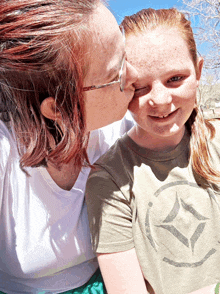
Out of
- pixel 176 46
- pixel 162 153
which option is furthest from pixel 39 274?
pixel 176 46

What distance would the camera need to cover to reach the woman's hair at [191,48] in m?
1.13

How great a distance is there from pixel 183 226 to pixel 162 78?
0.68 metres

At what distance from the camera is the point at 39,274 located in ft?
4.22

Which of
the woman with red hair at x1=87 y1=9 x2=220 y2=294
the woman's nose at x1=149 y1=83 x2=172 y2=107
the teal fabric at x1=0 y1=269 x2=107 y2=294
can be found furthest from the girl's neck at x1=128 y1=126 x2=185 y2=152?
the teal fabric at x1=0 y1=269 x2=107 y2=294

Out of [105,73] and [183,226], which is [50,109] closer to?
[105,73]

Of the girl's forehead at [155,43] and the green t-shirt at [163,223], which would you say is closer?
the girl's forehead at [155,43]

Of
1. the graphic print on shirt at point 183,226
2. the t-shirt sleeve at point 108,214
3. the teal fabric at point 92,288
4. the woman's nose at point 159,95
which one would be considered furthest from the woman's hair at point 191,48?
the teal fabric at point 92,288

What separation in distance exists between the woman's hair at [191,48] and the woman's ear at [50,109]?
0.45m

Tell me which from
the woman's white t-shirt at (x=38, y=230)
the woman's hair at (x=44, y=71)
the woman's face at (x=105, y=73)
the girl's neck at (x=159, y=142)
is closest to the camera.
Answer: the woman's hair at (x=44, y=71)

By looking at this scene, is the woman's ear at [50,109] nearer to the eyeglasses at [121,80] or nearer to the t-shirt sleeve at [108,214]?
the eyeglasses at [121,80]

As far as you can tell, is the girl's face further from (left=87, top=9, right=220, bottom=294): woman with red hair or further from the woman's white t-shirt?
the woman's white t-shirt

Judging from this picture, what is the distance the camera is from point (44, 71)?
96 cm

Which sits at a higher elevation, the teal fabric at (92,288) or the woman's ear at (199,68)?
the woman's ear at (199,68)

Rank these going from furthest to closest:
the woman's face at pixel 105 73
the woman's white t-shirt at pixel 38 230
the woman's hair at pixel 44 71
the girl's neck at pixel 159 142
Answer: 1. the girl's neck at pixel 159 142
2. the woman's white t-shirt at pixel 38 230
3. the woman's face at pixel 105 73
4. the woman's hair at pixel 44 71
